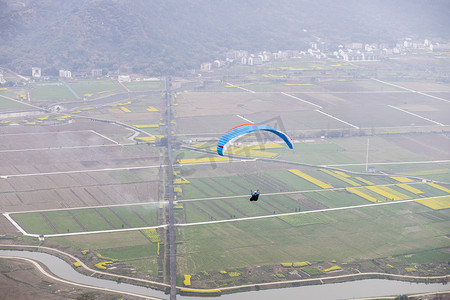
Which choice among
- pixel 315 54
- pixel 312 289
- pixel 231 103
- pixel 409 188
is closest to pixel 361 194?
pixel 409 188

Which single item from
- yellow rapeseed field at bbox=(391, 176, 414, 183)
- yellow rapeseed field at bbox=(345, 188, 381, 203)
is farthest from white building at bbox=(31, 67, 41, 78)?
yellow rapeseed field at bbox=(345, 188, 381, 203)

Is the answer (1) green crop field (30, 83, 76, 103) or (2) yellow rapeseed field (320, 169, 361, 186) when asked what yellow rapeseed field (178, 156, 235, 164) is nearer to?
(2) yellow rapeseed field (320, 169, 361, 186)

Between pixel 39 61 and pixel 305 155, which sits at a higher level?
pixel 39 61

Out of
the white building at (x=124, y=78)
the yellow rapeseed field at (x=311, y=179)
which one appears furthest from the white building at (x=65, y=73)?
the yellow rapeseed field at (x=311, y=179)

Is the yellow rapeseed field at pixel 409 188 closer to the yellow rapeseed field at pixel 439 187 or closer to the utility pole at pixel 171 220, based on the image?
the yellow rapeseed field at pixel 439 187

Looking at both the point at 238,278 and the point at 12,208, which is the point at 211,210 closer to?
the point at 238,278

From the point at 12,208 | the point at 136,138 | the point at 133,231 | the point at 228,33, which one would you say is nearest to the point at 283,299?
the point at 133,231
